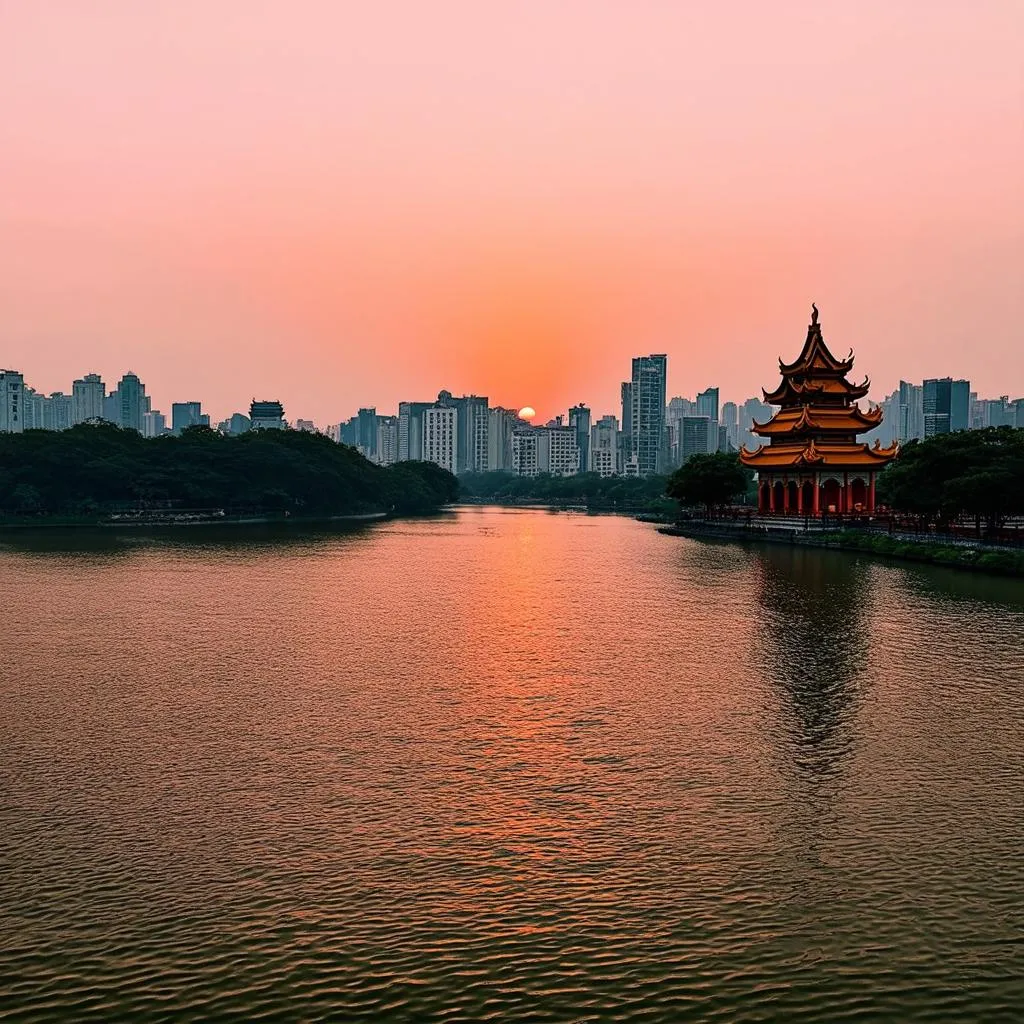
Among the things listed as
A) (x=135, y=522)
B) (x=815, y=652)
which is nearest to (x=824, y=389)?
(x=815, y=652)

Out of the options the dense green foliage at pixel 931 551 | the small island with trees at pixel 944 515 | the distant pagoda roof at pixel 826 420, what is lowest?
the dense green foliage at pixel 931 551

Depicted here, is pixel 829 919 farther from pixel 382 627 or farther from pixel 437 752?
pixel 382 627

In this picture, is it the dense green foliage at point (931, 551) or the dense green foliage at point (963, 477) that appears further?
the dense green foliage at point (963, 477)

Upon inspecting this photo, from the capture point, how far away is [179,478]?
115500mm

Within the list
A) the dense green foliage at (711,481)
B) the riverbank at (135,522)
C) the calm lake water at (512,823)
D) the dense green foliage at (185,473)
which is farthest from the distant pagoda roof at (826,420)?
the dense green foliage at (185,473)

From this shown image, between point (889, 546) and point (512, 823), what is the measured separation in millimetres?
57445

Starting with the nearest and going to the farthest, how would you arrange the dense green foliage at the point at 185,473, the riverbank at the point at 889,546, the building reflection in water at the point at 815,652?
1. the building reflection in water at the point at 815,652
2. the riverbank at the point at 889,546
3. the dense green foliage at the point at 185,473

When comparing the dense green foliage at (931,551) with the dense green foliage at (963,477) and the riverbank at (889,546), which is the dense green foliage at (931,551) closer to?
the riverbank at (889,546)

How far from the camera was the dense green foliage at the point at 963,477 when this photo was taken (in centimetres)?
6212

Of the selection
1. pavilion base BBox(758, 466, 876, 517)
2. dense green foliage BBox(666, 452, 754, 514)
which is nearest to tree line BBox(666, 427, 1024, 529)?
pavilion base BBox(758, 466, 876, 517)

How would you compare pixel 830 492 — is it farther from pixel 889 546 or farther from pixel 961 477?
pixel 961 477

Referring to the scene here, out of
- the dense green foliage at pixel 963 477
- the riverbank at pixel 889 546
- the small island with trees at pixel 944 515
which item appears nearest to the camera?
the riverbank at pixel 889 546

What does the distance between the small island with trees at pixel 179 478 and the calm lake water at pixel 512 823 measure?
73.2m

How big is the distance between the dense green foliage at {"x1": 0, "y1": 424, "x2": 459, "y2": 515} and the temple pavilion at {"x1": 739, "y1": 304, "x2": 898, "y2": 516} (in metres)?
63.7
